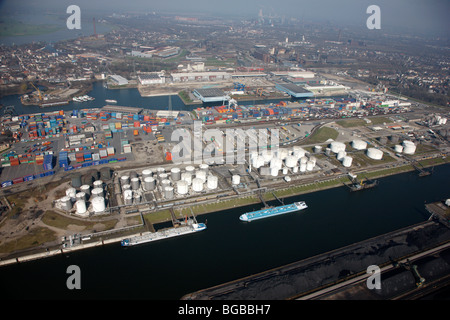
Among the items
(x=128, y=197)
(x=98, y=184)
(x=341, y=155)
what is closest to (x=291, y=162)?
(x=341, y=155)

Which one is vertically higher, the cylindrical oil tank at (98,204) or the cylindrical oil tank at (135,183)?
the cylindrical oil tank at (135,183)

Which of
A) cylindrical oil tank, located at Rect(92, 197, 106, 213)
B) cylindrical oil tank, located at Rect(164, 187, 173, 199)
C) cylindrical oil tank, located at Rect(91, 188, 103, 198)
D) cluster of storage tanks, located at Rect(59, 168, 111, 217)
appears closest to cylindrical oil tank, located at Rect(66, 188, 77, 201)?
cluster of storage tanks, located at Rect(59, 168, 111, 217)

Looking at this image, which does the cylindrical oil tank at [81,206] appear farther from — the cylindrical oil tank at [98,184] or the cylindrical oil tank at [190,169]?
the cylindrical oil tank at [190,169]

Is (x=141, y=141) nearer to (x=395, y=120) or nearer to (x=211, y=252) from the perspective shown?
(x=211, y=252)

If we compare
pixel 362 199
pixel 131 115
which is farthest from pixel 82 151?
pixel 362 199

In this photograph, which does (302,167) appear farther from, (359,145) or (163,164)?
(163,164)

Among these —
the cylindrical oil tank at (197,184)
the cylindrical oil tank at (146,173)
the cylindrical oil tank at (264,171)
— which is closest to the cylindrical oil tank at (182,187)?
the cylindrical oil tank at (197,184)

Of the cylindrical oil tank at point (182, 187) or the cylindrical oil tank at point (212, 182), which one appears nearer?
the cylindrical oil tank at point (182, 187)
